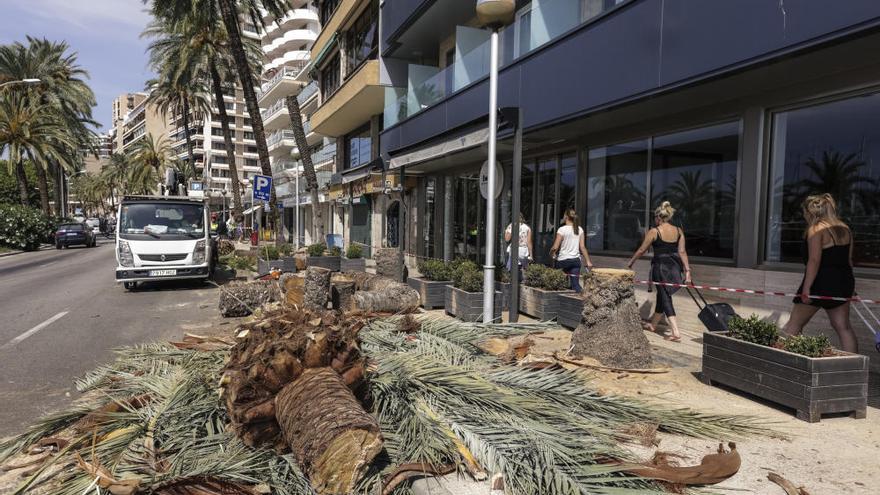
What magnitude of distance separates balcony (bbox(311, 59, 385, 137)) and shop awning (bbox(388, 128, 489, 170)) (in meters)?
6.84

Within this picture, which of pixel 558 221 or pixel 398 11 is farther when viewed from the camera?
pixel 398 11

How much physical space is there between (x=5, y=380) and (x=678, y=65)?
27.4ft

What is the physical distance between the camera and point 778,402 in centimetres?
434

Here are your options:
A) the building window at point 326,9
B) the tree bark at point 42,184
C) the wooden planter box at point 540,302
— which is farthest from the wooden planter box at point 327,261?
the tree bark at point 42,184

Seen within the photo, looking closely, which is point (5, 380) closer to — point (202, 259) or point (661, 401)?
point (661, 401)

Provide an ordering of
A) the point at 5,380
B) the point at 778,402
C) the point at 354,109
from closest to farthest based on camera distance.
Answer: the point at 778,402 < the point at 5,380 < the point at 354,109

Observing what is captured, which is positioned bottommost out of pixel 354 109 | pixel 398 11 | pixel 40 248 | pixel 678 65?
pixel 40 248

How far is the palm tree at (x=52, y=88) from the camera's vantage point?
34469 mm

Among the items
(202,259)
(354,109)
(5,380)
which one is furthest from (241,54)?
(5,380)

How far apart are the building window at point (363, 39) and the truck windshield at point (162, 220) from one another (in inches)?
384

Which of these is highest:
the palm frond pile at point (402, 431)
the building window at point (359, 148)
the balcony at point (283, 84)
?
the balcony at point (283, 84)

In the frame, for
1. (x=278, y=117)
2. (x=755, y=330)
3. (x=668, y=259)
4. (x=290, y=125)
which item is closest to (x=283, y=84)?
(x=278, y=117)

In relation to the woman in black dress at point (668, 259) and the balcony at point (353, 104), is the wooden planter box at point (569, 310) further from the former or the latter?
the balcony at point (353, 104)

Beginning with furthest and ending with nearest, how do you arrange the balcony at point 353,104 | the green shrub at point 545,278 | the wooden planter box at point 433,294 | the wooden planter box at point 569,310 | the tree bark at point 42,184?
the tree bark at point 42,184 → the balcony at point 353,104 → the wooden planter box at point 433,294 → the green shrub at point 545,278 → the wooden planter box at point 569,310
